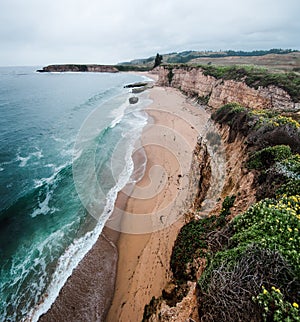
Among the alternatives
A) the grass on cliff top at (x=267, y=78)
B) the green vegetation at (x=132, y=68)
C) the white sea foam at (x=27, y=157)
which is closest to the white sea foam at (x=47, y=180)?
the white sea foam at (x=27, y=157)

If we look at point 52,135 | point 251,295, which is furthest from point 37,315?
point 52,135

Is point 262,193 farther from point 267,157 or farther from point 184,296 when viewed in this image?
point 184,296

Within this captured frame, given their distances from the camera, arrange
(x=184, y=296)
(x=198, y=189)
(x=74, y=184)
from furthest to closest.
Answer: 1. (x=74, y=184)
2. (x=198, y=189)
3. (x=184, y=296)

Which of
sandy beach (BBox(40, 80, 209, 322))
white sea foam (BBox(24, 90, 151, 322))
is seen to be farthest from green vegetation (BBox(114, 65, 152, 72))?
white sea foam (BBox(24, 90, 151, 322))

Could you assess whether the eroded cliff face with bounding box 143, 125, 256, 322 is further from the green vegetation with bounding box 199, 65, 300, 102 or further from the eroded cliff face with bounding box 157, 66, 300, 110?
the green vegetation with bounding box 199, 65, 300, 102

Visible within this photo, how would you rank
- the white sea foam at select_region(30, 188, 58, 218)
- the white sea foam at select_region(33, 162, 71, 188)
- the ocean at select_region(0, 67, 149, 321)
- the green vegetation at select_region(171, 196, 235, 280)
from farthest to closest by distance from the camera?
the white sea foam at select_region(33, 162, 71, 188) < the white sea foam at select_region(30, 188, 58, 218) < the ocean at select_region(0, 67, 149, 321) < the green vegetation at select_region(171, 196, 235, 280)

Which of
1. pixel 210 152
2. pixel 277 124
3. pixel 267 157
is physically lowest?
pixel 210 152
